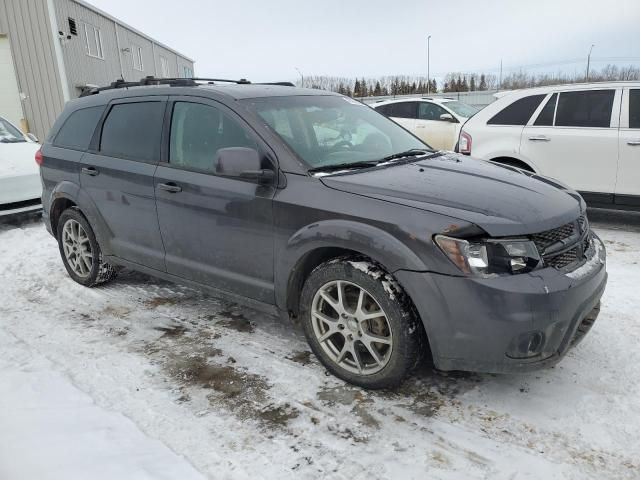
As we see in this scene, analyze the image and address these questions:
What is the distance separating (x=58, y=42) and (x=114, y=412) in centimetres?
1602

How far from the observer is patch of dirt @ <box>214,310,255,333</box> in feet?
12.3

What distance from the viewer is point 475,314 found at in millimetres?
2420

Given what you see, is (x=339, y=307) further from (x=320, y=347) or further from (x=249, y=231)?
(x=249, y=231)

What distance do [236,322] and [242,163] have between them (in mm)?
1404

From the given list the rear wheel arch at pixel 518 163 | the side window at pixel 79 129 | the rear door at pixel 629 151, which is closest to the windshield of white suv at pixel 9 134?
the side window at pixel 79 129

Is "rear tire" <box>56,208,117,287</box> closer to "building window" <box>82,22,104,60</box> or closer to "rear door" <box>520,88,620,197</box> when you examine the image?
"rear door" <box>520,88,620,197</box>

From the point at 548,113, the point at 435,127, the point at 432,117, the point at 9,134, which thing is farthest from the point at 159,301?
the point at 432,117

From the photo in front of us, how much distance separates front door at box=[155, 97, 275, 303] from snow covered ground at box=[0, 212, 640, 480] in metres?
0.50

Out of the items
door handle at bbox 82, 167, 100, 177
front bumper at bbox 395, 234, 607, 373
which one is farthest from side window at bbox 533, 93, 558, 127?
door handle at bbox 82, 167, 100, 177

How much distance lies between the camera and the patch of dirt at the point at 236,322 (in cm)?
375

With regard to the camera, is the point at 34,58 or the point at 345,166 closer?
the point at 345,166

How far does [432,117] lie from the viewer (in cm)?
1063

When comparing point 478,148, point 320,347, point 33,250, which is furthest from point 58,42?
point 320,347

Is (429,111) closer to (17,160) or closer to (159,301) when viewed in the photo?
(17,160)
